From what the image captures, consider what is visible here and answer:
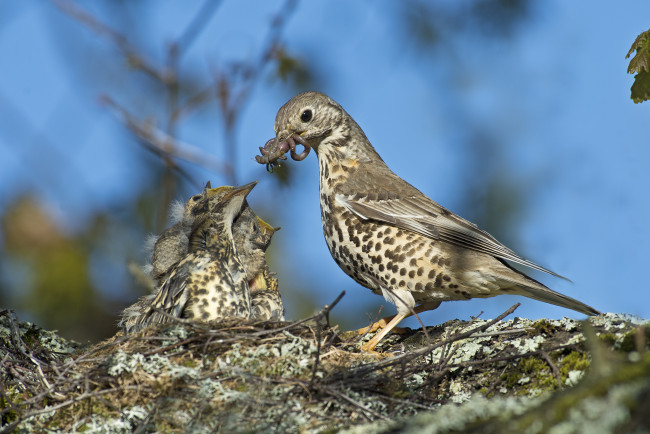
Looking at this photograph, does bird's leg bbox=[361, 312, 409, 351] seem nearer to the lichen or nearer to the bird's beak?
the lichen

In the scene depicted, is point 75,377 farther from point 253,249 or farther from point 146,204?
point 146,204

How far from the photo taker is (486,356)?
14.0ft

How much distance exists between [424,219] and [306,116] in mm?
1442

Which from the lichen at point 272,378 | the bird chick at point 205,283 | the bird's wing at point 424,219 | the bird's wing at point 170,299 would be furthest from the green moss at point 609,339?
the bird's wing at point 170,299

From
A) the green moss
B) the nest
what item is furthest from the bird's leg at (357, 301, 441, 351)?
the green moss

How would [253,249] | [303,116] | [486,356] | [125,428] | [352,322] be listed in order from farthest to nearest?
[352,322] < [303,116] < [253,249] < [486,356] < [125,428]

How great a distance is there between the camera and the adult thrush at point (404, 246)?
5.55 m

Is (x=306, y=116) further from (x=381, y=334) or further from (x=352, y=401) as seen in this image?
(x=352, y=401)

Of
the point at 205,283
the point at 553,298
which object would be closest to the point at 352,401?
the point at 205,283

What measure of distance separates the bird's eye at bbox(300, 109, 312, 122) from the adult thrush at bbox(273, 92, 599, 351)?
12 millimetres

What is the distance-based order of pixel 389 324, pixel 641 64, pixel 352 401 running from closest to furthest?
1. pixel 641 64
2. pixel 352 401
3. pixel 389 324

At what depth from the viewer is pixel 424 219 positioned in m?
5.86

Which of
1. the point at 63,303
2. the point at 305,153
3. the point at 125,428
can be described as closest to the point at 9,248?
the point at 63,303

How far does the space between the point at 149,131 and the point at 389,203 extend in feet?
7.55
